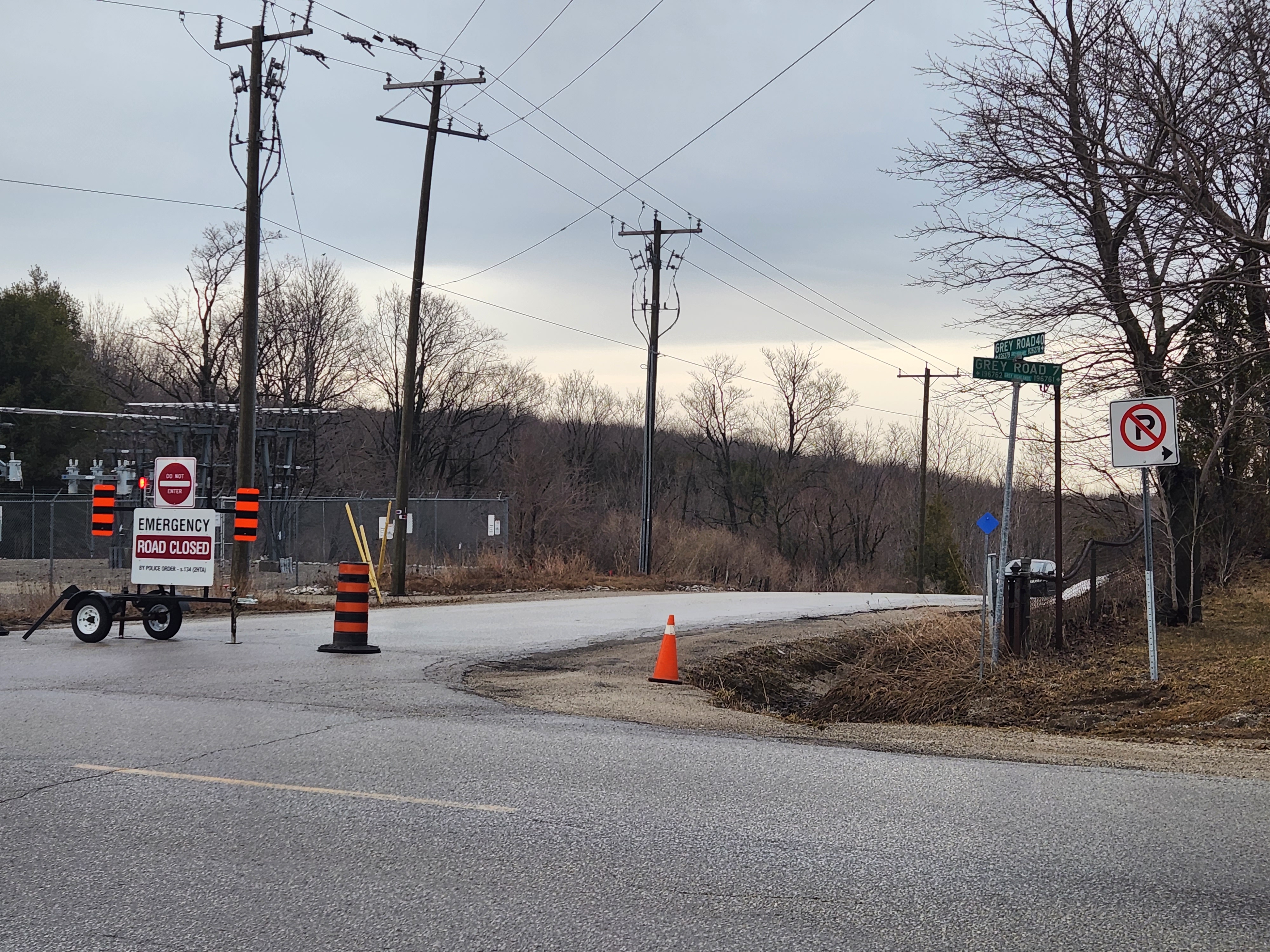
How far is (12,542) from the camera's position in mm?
49562

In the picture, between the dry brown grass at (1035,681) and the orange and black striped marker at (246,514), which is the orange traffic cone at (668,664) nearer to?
the dry brown grass at (1035,681)

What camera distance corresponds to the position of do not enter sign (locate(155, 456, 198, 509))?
16422 millimetres

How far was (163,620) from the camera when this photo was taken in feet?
51.9

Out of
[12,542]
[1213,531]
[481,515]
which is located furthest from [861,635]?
[12,542]

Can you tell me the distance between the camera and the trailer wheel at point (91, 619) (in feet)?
50.4

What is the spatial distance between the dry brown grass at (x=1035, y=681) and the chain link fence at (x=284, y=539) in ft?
47.4

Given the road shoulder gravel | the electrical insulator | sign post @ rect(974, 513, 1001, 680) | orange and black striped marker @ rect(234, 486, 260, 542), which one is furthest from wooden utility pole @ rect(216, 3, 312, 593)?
the electrical insulator

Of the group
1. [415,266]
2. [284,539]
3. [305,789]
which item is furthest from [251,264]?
[305,789]

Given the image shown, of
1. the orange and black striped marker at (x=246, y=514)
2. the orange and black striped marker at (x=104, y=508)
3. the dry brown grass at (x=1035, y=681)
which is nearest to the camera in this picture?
the dry brown grass at (x=1035, y=681)

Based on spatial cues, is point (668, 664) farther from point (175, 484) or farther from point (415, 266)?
point (415, 266)

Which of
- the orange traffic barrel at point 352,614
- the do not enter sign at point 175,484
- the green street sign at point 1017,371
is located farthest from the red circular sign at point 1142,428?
the do not enter sign at point 175,484

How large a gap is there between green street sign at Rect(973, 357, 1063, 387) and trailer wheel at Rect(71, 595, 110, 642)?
11.2 metres

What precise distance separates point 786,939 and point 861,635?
1472cm

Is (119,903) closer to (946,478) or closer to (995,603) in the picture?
(995,603)
